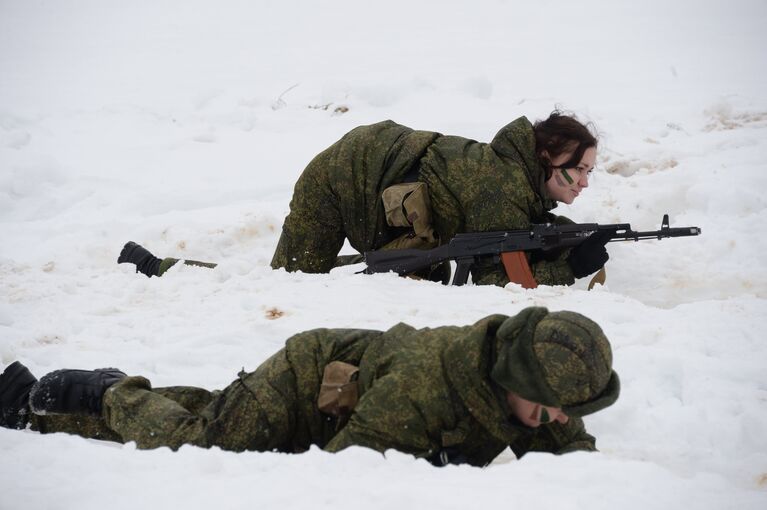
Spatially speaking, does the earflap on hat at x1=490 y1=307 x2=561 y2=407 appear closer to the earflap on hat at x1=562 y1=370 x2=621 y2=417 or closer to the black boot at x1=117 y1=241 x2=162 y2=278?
the earflap on hat at x1=562 y1=370 x2=621 y2=417

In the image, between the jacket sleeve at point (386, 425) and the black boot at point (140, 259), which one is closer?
the jacket sleeve at point (386, 425)

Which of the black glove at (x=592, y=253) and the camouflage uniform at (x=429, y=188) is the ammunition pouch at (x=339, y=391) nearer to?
the camouflage uniform at (x=429, y=188)

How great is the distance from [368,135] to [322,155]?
323mm

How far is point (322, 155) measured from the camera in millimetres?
4848

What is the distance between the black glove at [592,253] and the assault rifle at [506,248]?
3 cm

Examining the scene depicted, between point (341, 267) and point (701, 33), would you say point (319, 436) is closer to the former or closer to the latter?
point (341, 267)

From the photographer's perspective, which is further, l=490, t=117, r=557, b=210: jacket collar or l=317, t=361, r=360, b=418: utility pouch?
l=490, t=117, r=557, b=210: jacket collar

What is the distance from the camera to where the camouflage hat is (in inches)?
97.7

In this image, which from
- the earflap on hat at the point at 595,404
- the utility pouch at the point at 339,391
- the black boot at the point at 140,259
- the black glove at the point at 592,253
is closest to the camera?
the earflap on hat at the point at 595,404

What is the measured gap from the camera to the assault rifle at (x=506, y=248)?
14.7 ft

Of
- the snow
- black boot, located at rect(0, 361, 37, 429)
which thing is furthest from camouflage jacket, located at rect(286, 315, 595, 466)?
black boot, located at rect(0, 361, 37, 429)

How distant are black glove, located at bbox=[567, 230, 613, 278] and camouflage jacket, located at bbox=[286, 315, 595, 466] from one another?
77.6 inches

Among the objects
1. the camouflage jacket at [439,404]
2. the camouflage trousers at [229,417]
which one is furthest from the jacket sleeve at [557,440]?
the camouflage trousers at [229,417]

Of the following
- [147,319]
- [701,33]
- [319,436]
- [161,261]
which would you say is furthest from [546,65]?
[319,436]
